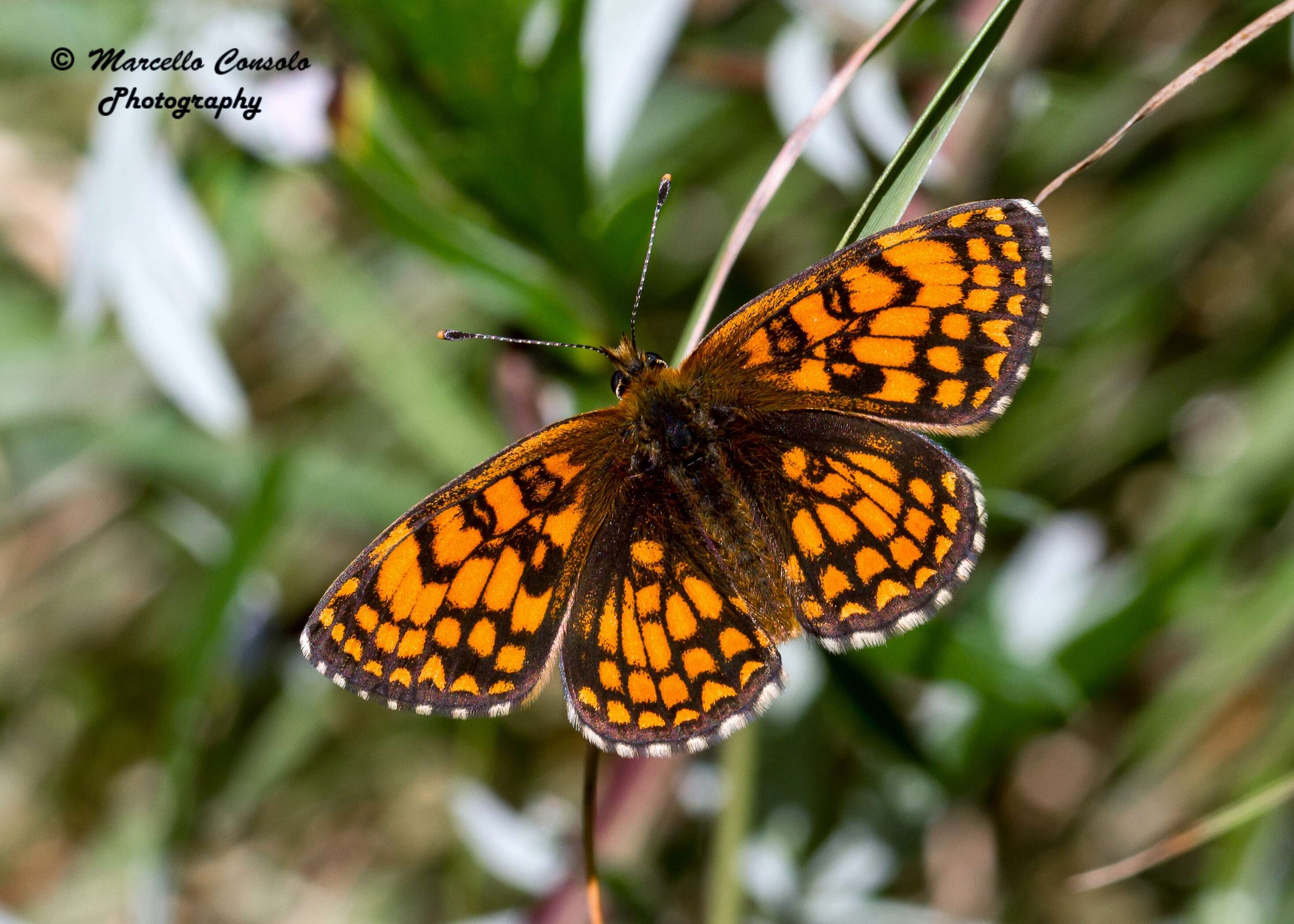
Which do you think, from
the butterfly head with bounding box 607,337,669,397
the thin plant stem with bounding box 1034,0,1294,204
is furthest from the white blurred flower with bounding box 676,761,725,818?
the thin plant stem with bounding box 1034,0,1294,204

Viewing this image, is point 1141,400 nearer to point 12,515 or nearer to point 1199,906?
point 1199,906

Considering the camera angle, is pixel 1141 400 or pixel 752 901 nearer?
pixel 752 901

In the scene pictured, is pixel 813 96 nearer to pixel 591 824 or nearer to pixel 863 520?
pixel 863 520

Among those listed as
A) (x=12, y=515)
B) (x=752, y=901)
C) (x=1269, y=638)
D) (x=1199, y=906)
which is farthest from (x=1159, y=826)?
(x=12, y=515)

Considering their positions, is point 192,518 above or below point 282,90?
below

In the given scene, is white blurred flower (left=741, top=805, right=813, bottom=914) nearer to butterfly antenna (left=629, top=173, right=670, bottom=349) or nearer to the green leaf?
butterfly antenna (left=629, top=173, right=670, bottom=349)

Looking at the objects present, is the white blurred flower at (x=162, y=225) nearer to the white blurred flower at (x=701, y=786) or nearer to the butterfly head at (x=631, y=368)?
the butterfly head at (x=631, y=368)

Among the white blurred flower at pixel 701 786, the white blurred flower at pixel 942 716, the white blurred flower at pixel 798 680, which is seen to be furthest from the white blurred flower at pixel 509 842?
the white blurred flower at pixel 942 716
